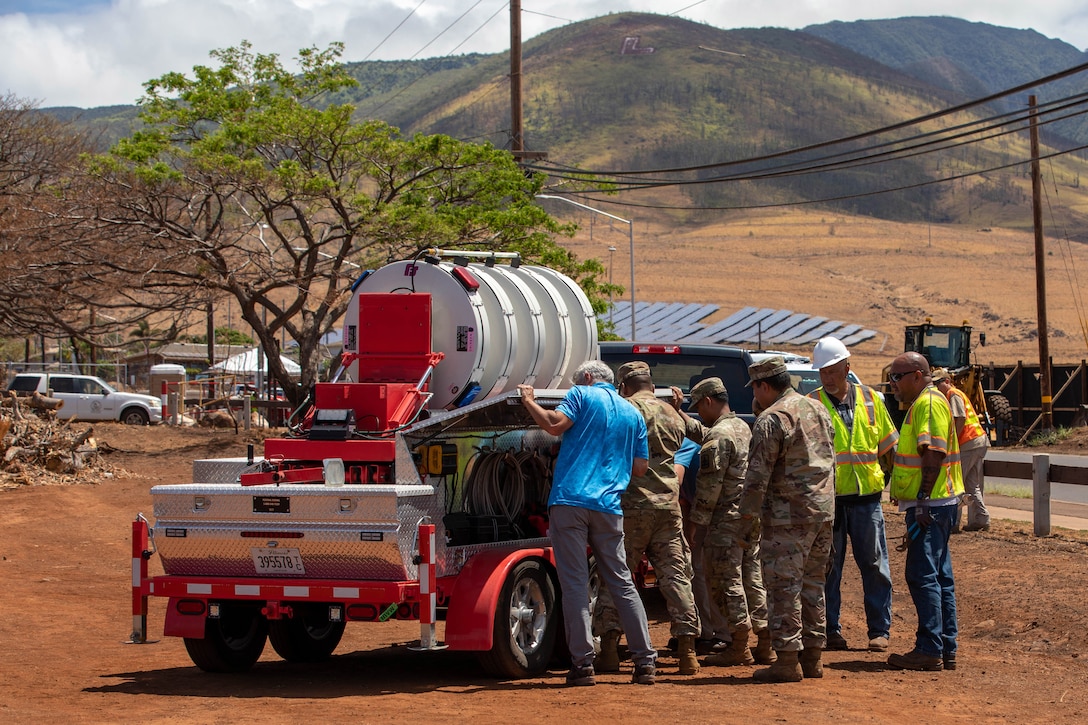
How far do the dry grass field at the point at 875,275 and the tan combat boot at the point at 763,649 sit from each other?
54.7 m

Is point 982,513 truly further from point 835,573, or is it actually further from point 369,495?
point 369,495

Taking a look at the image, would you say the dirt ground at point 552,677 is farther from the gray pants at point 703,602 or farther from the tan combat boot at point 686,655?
the gray pants at point 703,602

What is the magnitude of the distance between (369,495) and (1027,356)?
66.7 m

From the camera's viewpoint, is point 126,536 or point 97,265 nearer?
point 126,536

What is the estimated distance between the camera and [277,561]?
26.5 feet

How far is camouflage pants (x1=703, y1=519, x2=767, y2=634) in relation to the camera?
893cm

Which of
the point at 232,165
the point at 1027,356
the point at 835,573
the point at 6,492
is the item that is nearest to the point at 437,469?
the point at 835,573

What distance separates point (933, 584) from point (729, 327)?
202ft

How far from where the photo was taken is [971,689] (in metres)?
8.21

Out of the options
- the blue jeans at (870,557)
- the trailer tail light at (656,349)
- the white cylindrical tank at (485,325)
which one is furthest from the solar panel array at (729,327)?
the blue jeans at (870,557)

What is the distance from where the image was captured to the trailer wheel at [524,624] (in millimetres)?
8234

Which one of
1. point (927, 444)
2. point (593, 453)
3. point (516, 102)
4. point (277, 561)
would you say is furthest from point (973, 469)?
point (516, 102)

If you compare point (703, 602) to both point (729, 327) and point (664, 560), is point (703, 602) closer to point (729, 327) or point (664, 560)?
point (664, 560)

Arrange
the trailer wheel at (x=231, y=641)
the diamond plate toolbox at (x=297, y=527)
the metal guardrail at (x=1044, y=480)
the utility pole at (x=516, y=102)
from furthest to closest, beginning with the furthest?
1. the utility pole at (x=516, y=102)
2. the metal guardrail at (x=1044, y=480)
3. the trailer wheel at (x=231, y=641)
4. the diamond plate toolbox at (x=297, y=527)
